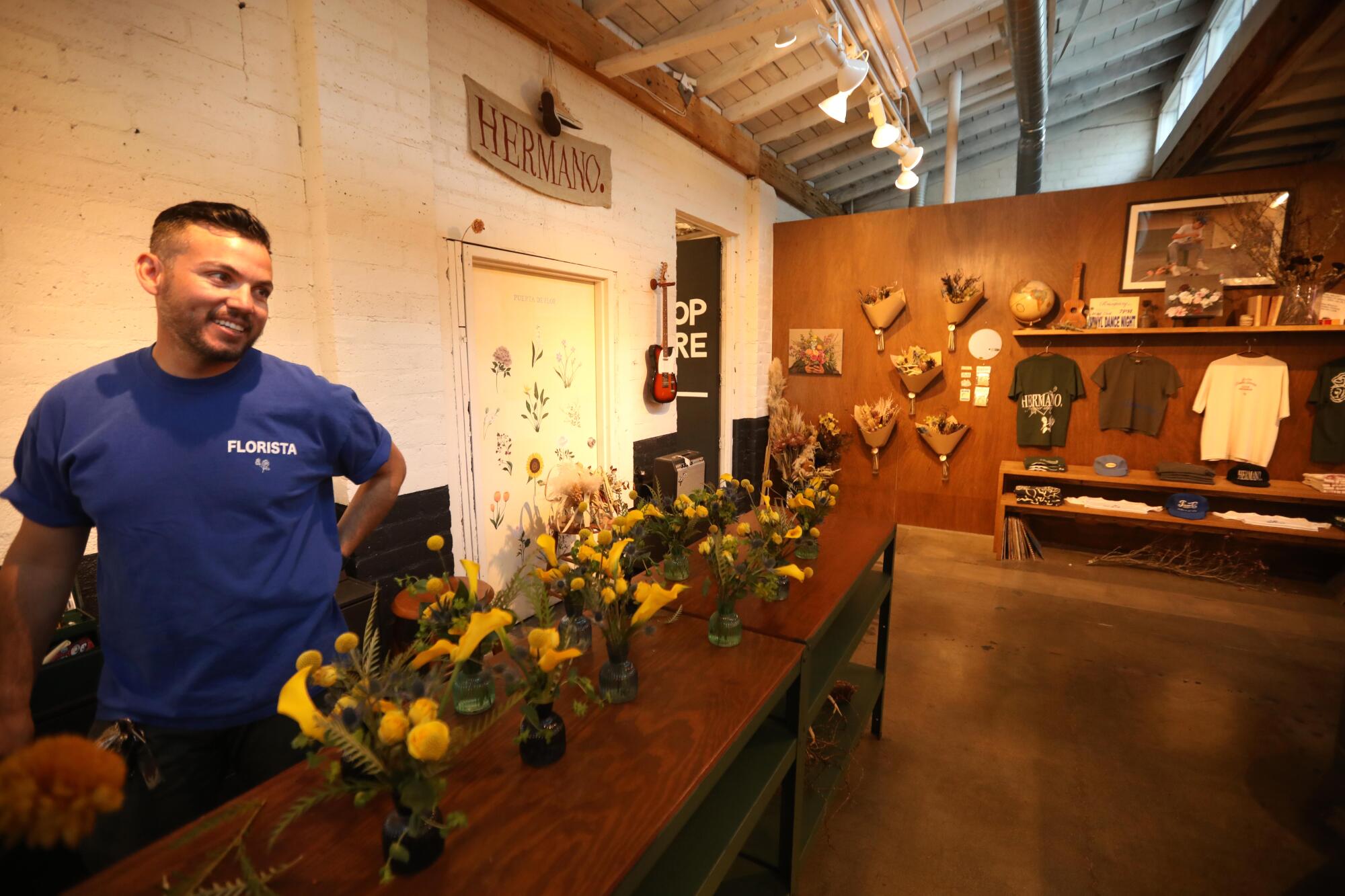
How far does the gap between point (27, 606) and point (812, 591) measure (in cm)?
186

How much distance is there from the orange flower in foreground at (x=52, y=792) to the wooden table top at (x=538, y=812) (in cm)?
44

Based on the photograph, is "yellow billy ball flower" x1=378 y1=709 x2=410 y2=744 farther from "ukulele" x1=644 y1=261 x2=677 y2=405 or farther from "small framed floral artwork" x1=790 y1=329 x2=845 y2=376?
"small framed floral artwork" x1=790 y1=329 x2=845 y2=376

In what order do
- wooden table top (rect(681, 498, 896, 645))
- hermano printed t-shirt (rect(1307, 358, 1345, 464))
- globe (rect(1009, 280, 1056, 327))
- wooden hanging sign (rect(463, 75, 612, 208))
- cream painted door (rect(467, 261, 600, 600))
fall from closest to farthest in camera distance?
wooden table top (rect(681, 498, 896, 645)) → wooden hanging sign (rect(463, 75, 612, 208)) → cream painted door (rect(467, 261, 600, 600)) → hermano printed t-shirt (rect(1307, 358, 1345, 464)) → globe (rect(1009, 280, 1056, 327))

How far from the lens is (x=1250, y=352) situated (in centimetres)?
416

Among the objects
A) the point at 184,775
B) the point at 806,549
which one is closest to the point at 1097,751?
the point at 806,549

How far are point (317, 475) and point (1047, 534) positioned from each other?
214 inches

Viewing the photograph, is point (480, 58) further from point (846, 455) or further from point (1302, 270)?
point (1302, 270)

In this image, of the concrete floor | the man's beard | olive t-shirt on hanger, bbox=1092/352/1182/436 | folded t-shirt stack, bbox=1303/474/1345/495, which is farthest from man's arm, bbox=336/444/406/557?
folded t-shirt stack, bbox=1303/474/1345/495

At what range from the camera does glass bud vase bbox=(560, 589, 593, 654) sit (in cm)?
134

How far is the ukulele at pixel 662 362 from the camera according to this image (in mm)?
4207

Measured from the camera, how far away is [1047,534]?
195 inches

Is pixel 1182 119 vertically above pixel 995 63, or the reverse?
pixel 995 63

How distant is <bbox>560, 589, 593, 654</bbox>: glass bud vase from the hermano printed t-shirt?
17.4 feet

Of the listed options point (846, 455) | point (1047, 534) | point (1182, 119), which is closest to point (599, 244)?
point (846, 455)
